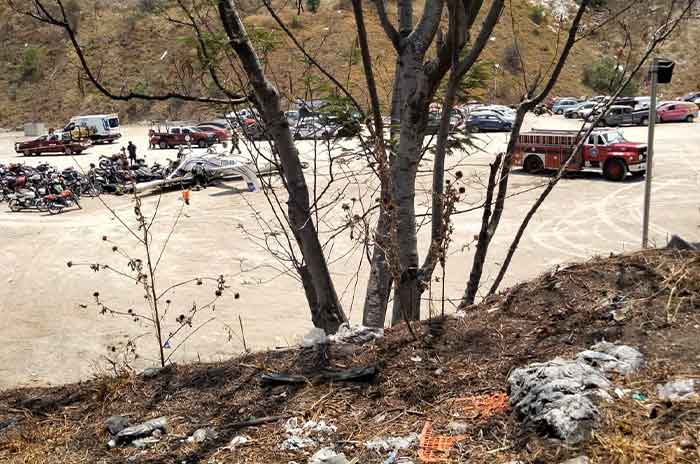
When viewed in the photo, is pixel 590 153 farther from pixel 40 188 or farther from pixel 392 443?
pixel 392 443

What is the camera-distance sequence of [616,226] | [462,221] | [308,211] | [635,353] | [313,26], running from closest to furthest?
[635,353]
[308,211]
[616,226]
[462,221]
[313,26]

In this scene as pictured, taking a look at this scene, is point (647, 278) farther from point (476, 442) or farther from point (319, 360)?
point (319, 360)

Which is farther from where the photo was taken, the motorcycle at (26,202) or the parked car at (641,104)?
the parked car at (641,104)

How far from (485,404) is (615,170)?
71.0 ft

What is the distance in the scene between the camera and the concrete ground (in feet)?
35.6

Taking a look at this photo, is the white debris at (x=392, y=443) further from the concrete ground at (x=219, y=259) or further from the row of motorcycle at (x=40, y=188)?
the row of motorcycle at (x=40, y=188)

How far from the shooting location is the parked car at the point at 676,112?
1495 inches

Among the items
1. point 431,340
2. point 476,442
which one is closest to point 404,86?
point 431,340

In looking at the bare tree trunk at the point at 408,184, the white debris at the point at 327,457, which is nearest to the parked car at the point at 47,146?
the bare tree trunk at the point at 408,184

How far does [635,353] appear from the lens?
118 inches

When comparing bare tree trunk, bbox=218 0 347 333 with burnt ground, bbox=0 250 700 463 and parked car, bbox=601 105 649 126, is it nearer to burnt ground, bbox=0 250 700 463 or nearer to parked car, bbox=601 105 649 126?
burnt ground, bbox=0 250 700 463

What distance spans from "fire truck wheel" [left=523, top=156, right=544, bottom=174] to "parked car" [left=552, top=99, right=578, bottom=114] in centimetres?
1926

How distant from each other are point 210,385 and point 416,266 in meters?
2.02

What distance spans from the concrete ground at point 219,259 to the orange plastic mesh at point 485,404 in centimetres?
357
